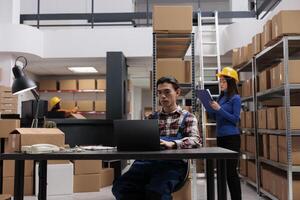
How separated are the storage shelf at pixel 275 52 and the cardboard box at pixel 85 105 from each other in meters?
4.60

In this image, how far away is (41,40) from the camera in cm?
652

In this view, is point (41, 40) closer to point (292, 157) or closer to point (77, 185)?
point (77, 185)

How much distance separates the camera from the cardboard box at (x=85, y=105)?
852 centimetres

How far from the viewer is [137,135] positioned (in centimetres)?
180

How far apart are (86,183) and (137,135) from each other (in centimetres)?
309

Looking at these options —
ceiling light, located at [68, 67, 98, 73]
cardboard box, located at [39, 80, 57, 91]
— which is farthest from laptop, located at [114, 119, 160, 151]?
cardboard box, located at [39, 80, 57, 91]

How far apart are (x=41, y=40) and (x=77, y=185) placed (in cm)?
314

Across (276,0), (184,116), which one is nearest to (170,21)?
(184,116)

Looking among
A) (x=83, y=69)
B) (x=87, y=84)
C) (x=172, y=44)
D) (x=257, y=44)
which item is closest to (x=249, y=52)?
(x=257, y=44)

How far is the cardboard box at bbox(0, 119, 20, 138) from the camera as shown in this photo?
3362 mm

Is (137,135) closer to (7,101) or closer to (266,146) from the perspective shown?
(266,146)

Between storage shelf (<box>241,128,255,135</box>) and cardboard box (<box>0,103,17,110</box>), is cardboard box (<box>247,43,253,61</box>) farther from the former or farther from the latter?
cardboard box (<box>0,103,17,110</box>)

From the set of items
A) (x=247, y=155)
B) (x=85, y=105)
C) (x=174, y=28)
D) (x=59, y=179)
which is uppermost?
(x=174, y=28)

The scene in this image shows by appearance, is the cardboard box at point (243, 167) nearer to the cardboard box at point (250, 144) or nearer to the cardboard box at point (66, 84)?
the cardboard box at point (250, 144)
